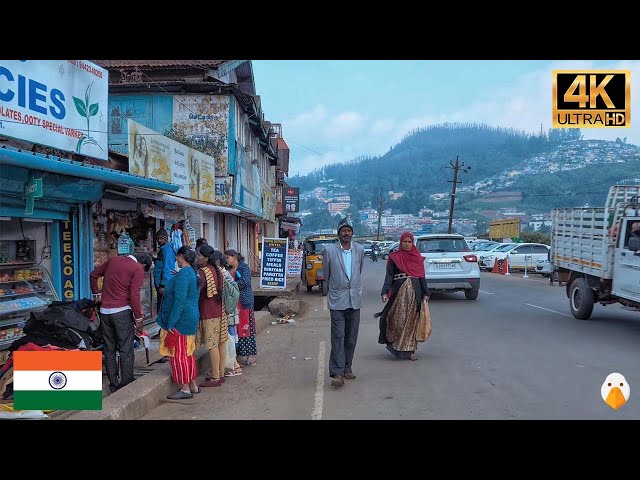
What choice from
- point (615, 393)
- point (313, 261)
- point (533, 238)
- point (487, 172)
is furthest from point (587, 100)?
point (487, 172)

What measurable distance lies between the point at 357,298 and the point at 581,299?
675 cm

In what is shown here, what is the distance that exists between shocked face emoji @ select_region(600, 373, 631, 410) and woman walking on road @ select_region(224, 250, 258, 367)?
4.49 metres

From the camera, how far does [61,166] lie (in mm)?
6488

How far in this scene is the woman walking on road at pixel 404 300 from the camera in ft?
25.6

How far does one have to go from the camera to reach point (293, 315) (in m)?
13.1

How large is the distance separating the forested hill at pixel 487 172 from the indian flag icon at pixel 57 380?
768cm

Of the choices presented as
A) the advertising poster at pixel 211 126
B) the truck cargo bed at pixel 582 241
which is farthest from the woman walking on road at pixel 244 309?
the advertising poster at pixel 211 126

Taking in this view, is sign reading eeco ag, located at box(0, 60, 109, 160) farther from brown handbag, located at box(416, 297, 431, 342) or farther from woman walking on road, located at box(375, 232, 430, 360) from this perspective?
brown handbag, located at box(416, 297, 431, 342)

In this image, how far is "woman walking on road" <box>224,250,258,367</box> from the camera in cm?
774

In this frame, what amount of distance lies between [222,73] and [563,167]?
130 ft
